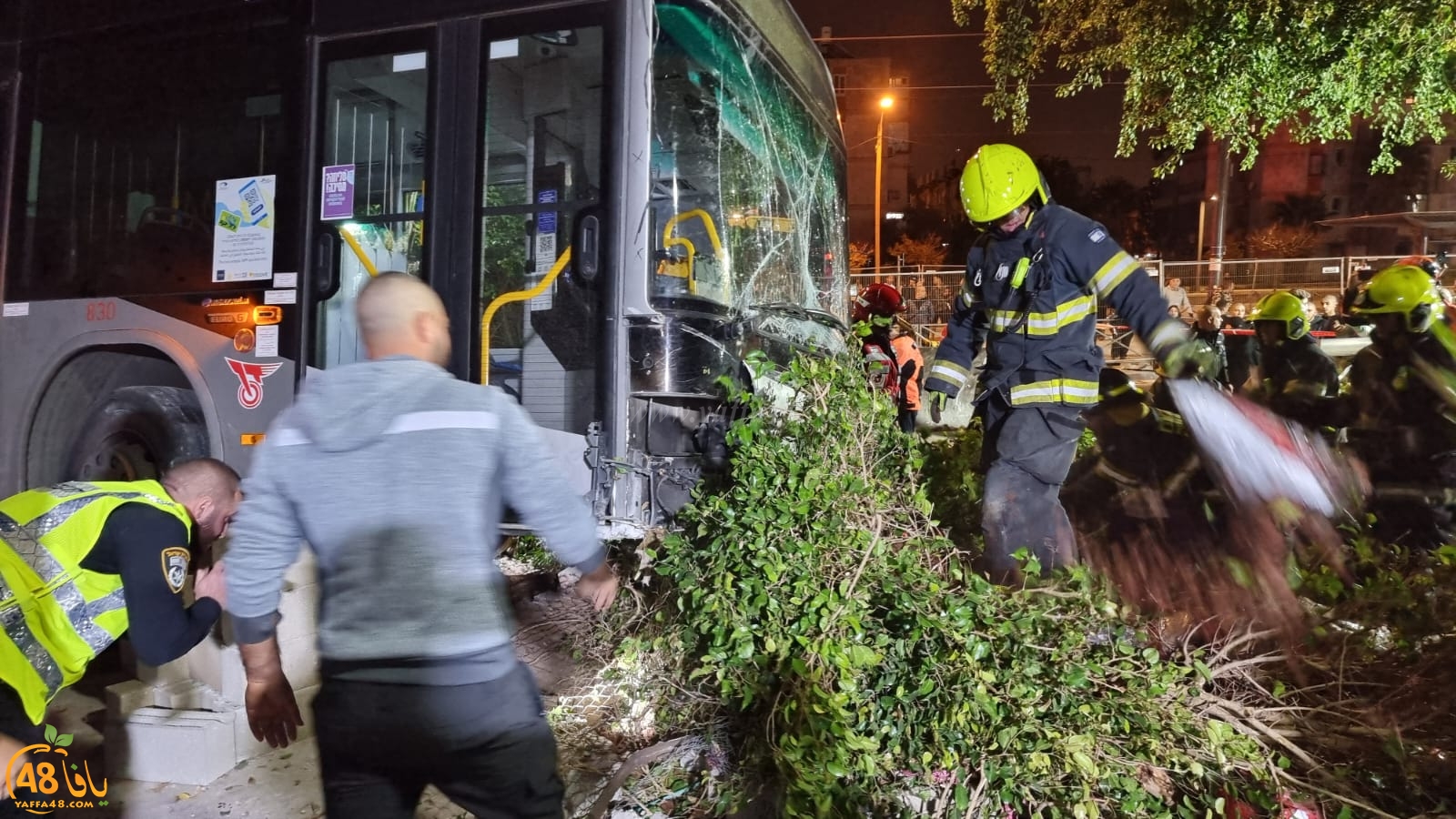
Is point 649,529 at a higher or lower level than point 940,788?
higher

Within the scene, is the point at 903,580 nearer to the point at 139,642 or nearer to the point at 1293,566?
the point at 1293,566

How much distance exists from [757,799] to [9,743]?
6.82 feet

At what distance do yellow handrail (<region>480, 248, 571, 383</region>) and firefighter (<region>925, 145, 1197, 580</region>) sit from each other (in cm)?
180

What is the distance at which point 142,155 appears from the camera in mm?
4695

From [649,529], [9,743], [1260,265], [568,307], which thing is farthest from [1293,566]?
[1260,265]

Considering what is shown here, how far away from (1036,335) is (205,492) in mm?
3020

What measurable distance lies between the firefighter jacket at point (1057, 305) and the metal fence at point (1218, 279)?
12.1 meters

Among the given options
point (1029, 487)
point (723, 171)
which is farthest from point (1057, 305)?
point (723, 171)

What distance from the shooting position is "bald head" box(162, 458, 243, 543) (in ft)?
8.96

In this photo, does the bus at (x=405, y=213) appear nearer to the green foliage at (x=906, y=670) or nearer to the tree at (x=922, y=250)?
the green foliage at (x=906, y=670)

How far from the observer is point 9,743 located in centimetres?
222

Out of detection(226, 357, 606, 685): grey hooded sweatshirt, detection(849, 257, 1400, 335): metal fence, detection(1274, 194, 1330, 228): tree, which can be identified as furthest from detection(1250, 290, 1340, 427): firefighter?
detection(1274, 194, 1330, 228): tree

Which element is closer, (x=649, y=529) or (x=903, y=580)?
(x=903, y=580)

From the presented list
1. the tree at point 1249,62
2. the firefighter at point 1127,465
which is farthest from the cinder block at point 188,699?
the tree at point 1249,62
